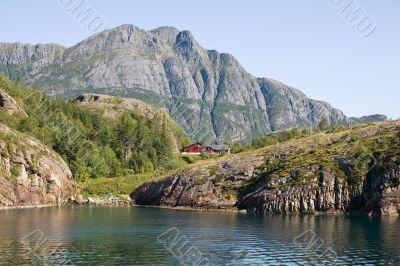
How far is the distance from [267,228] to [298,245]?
2275 cm

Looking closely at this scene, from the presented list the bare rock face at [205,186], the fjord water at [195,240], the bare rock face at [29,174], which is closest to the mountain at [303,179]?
the bare rock face at [205,186]

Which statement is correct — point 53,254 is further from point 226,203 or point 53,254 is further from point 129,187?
point 129,187

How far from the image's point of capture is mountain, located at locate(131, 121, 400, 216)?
438 ft

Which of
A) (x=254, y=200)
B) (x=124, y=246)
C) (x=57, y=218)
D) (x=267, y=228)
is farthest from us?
(x=254, y=200)

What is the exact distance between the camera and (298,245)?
246ft

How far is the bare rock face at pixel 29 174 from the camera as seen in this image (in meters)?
141

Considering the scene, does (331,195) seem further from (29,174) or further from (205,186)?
(29,174)

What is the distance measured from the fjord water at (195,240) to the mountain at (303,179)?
57.6 ft

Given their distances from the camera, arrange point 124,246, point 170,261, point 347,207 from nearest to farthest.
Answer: point 170,261, point 124,246, point 347,207

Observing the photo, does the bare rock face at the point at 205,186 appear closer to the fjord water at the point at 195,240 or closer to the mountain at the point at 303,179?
the mountain at the point at 303,179

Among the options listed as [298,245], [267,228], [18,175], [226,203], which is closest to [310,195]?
[226,203]

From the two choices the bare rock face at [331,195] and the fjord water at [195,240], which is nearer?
the fjord water at [195,240]

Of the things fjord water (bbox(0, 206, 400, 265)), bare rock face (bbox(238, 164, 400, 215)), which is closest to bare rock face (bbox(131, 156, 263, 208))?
bare rock face (bbox(238, 164, 400, 215))

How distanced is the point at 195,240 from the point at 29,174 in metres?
87.3
